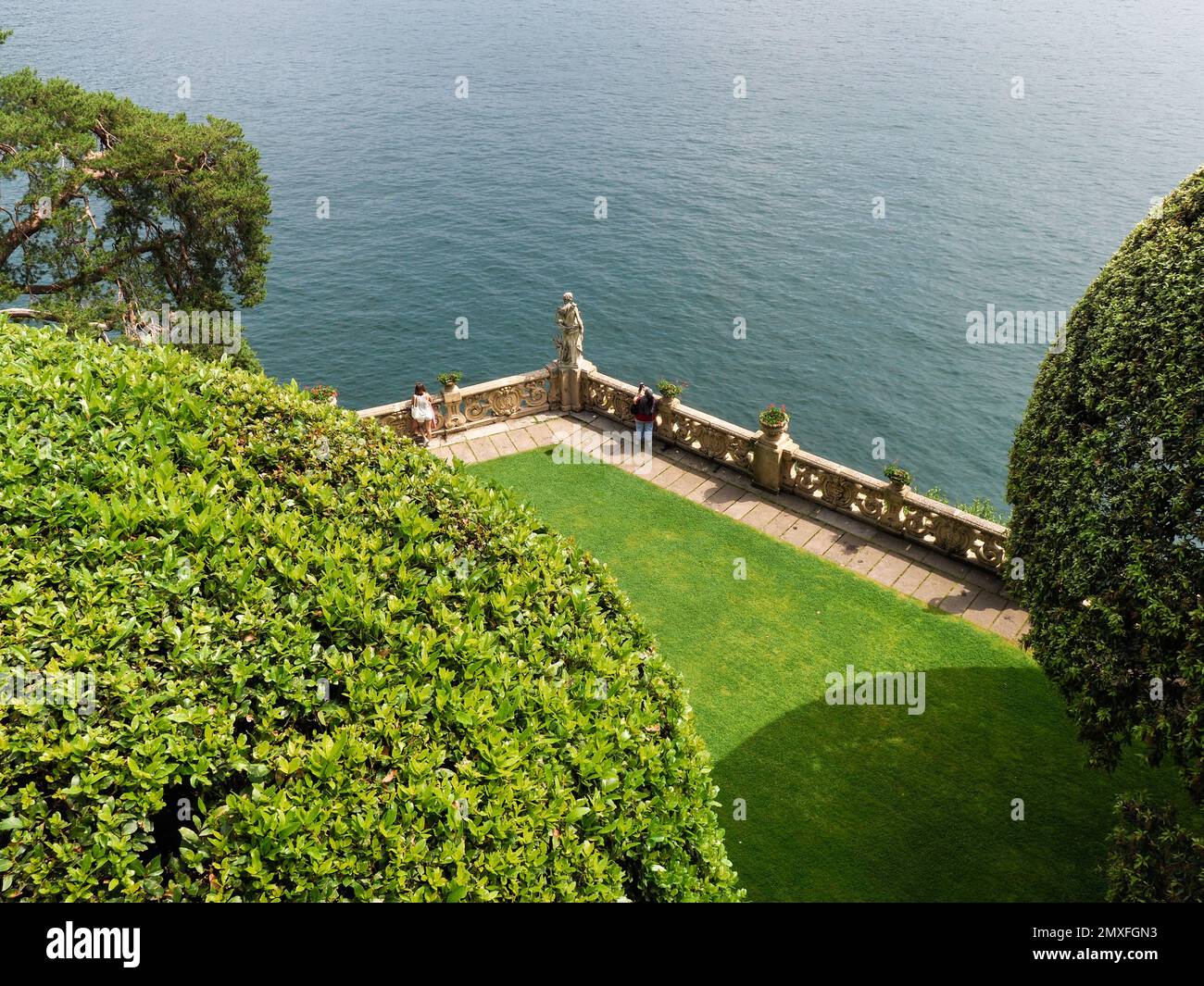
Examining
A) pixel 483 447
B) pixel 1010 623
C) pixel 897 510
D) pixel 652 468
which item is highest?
pixel 483 447

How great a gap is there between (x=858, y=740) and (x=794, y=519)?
21.1 feet

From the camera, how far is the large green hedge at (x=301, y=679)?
17.9ft

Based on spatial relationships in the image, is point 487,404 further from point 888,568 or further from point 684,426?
point 888,568

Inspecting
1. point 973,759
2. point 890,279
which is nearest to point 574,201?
point 890,279

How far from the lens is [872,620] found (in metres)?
17.0

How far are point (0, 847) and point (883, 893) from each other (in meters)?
10.6

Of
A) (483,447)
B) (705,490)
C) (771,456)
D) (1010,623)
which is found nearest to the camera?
(1010,623)

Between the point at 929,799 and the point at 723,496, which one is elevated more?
the point at 723,496

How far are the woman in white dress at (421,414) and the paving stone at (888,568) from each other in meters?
11.0

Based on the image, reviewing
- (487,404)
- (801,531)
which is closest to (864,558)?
(801,531)

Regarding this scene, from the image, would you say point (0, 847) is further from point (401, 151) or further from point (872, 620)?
point (401, 151)

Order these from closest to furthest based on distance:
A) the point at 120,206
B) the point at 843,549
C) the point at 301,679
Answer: the point at 301,679 < the point at 843,549 < the point at 120,206

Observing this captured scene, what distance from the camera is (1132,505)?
31.2 feet

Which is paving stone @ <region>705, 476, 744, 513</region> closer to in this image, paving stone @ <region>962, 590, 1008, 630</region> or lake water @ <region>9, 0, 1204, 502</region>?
paving stone @ <region>962, 590, 1008, 630</region>
